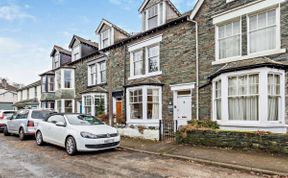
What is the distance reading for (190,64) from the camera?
1325 centimetres

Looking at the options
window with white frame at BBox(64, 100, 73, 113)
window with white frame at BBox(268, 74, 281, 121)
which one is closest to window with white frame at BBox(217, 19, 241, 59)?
window with white frame at BBox(268, 74, 281, 121)

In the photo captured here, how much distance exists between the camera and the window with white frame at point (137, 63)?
1664 centimetres

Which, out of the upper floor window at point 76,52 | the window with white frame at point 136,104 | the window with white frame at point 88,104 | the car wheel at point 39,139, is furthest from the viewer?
the upper floor window at point 76,52

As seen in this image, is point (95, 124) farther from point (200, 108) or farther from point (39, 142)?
point (200, 108)

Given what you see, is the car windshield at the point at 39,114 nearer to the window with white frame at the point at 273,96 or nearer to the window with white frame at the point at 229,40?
the window with white frame at the point at 229,40

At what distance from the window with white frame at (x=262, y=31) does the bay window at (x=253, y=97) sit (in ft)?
4.96

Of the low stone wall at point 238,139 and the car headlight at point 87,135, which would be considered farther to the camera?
the car headlight at point 87,135

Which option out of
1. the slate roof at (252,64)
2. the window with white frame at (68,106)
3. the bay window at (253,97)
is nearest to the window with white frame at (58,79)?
the window with white frame at (68,106)

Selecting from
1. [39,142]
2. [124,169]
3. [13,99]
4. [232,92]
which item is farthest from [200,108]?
[13,99]

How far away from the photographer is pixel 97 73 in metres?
21.2

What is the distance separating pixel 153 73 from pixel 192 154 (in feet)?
25.2

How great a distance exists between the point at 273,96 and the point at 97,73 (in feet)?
49.3

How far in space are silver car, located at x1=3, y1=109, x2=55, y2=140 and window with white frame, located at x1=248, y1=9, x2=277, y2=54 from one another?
36.5 feet

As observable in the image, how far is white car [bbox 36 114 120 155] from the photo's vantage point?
29.6ft
